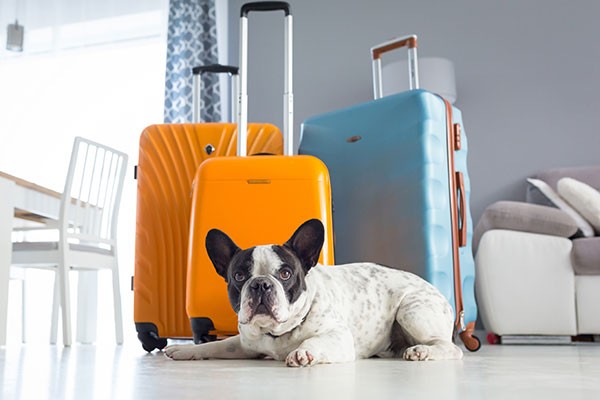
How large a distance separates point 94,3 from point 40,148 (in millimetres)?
1143

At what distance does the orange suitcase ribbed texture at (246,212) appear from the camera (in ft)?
6.21

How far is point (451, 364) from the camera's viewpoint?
1.47 meters

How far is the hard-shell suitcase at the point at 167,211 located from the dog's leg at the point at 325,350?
0.84 m

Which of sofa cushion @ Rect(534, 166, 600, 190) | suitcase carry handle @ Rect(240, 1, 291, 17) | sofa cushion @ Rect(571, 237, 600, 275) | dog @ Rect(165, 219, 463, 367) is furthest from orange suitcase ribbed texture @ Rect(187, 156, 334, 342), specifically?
sofa cushion @ Rect(534, 166, 600, 190)

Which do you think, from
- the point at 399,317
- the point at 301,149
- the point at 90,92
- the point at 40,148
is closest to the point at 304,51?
the point at 90,92

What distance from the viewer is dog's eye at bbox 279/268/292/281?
4.93 feet

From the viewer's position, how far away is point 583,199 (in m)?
3.36

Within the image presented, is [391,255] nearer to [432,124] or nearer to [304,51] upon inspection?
[432,124]

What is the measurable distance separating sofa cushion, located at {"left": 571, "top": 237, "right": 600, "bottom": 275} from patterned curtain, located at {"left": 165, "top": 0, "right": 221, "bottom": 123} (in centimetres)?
254

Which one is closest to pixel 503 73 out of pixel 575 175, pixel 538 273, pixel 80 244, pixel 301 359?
pixel 575 175

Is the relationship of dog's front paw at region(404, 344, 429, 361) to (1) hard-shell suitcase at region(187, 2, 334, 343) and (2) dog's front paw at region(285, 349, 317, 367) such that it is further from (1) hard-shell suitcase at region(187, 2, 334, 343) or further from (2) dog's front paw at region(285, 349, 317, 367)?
(1) hard-shell suitcase at region(187, 2, 334, 343)

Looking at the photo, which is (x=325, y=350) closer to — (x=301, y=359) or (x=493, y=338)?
(x=301, y=359)

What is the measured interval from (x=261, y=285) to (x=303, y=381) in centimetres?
39

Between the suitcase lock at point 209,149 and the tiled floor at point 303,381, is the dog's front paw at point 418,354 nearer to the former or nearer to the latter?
the tiled floor at point 303,381
